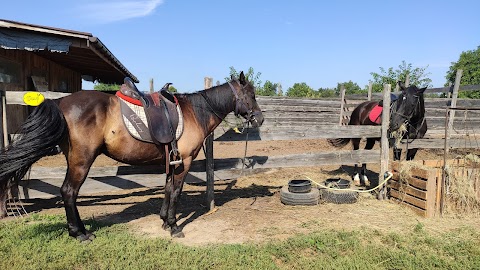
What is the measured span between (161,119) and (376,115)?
16.9 ft

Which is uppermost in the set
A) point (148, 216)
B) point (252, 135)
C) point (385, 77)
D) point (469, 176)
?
point (385, 77)

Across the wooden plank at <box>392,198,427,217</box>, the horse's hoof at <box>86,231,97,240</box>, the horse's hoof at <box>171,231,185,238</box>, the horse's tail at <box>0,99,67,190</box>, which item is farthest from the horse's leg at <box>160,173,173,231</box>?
the wooden plank at <box>392,198,427,217</box>

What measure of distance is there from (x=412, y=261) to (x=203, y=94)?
3463 mm

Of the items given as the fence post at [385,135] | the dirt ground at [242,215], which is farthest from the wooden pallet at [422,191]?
the fence post at [385,135]

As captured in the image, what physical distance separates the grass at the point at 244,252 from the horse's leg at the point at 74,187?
129 mm

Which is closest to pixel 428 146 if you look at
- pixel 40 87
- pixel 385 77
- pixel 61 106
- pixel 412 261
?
pixel 412 261

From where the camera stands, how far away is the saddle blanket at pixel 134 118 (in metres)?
3.96

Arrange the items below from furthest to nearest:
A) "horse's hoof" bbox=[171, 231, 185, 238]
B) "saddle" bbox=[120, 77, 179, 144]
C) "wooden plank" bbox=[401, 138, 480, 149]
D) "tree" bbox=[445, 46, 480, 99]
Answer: "tree" bbox=[445, 46, 480, 99] → "wooden plank" bbox=[401, 138, 480, 149] → "horse's hoof" bbox=[171, 231, 185, 238] → "saddle" bbox=[120, 77, 179, 144]

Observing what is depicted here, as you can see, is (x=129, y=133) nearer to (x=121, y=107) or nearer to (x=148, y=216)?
(x=121, y=107)

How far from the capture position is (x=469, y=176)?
17.1ft

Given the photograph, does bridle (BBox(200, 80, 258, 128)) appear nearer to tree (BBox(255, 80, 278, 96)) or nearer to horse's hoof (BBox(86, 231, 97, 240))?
horse's hoof (BBox(86, 231, 97, 240))

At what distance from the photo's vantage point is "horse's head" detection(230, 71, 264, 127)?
4785 millimetres

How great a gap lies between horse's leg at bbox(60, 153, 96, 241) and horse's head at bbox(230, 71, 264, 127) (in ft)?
7.10

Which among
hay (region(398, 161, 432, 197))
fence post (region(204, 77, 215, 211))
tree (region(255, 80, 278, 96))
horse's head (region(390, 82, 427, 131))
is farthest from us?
tree (region(255, 80, 278, 96))
